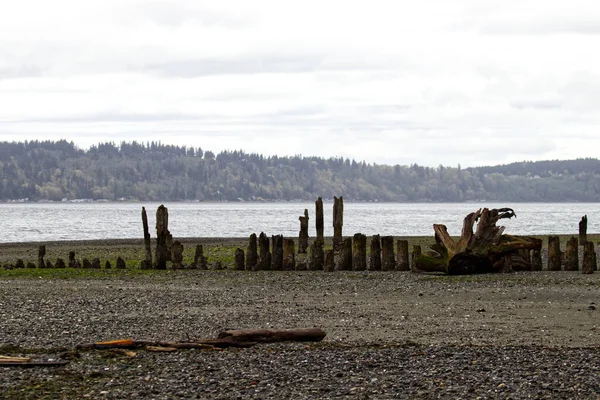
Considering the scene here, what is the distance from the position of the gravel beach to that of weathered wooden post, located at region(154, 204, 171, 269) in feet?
16.7

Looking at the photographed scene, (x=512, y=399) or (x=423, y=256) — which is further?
(x=423, y=256)

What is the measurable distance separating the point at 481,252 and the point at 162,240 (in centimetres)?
1082

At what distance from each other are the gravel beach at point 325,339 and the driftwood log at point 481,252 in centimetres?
164

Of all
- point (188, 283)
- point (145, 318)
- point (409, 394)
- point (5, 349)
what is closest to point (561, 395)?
point (409, 394)

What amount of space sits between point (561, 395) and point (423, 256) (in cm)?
1926

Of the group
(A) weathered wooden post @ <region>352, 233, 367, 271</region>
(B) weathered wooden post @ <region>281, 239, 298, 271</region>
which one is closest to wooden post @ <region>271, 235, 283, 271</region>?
(B) weathered wooden post @ <region>281, 239, 298, 271</region>

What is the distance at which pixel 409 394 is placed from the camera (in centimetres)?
1208

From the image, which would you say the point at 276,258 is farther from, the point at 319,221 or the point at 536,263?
the point at 319,221

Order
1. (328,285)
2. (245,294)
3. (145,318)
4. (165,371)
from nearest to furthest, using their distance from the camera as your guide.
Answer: (165,371) → (145,318) → (245,294) → (328,285)

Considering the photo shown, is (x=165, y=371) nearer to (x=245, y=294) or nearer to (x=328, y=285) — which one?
(x=245, y=294)

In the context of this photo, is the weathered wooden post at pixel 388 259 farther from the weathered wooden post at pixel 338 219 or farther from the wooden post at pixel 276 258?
the weathered wooden post at pixel 338 219

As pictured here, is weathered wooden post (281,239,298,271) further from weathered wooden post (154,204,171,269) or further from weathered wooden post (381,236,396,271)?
weathered wooden post (154,204,171,269)

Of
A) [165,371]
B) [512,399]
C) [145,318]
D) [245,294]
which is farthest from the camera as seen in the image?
[245,294]

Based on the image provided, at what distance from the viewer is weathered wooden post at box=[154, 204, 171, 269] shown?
33812mm
